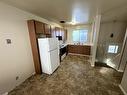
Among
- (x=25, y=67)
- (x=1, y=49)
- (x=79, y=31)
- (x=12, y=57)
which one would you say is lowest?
(x=25, y=67)

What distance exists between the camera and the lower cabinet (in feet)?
16.5

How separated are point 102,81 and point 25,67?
9.46 ft

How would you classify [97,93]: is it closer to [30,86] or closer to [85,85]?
[85,85]

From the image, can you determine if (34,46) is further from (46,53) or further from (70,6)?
(70,6)

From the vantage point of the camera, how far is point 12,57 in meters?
2.02

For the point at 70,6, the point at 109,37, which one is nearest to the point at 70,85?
the point at 70,6

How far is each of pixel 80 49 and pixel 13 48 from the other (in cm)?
431

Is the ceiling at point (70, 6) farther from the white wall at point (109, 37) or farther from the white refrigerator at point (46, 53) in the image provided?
the white wall at point (109, 37)

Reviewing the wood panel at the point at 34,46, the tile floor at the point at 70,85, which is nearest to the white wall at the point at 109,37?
the tile floor at the point at 70,85

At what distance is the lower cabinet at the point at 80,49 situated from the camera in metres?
5.03

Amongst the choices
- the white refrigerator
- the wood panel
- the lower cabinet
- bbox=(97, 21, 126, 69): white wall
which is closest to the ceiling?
the wood panel

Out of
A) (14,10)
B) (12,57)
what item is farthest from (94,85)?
(14,10)

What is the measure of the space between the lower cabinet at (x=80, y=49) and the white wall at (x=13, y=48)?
11.5 feet

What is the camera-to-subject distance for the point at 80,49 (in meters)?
5.21
